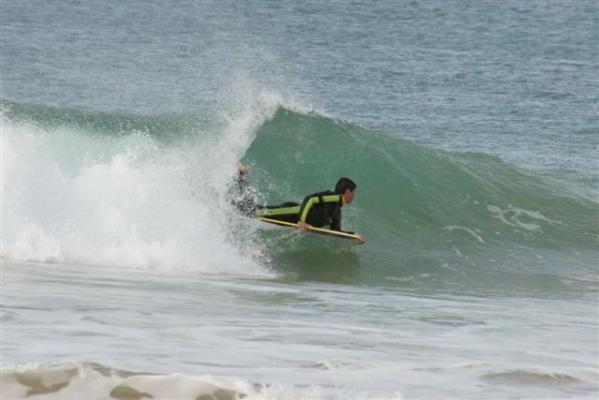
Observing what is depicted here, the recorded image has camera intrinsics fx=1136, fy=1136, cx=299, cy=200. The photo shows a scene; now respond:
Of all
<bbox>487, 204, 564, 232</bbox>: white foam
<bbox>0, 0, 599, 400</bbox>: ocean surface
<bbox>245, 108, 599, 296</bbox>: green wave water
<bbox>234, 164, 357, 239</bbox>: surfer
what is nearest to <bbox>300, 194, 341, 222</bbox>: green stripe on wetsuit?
<bbox>234, 164, 357, 239</bbox>: surfer

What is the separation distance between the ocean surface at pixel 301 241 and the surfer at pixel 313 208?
23 centimetres

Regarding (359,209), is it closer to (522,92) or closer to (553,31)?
(522,92)

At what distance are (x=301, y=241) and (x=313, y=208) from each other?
4.00ft

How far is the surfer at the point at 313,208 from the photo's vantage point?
13.2 metres

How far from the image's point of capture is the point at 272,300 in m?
10.6

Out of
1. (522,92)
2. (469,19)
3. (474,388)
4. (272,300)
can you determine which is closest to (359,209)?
(272,300)

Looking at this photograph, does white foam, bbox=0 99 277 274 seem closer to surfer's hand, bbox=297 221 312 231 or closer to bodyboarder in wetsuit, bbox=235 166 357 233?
bodyboarder in wetsuit, bbox=235 166 357 233

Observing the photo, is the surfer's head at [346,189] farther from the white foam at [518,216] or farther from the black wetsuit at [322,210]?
the white foam at [518,216]

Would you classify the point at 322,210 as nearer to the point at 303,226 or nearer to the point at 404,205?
the point at 303,226

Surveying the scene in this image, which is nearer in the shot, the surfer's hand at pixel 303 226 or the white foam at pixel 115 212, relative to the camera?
the white foam at pixel 115 212

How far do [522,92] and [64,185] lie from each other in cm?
2418

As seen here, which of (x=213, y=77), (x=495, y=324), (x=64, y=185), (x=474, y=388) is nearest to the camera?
(x=474, y=388)

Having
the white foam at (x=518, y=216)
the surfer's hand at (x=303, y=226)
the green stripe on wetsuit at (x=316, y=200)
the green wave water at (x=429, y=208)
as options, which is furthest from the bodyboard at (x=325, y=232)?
the white foam at (x=518, y=216)

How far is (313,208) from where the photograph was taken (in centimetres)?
1336
